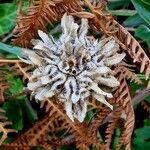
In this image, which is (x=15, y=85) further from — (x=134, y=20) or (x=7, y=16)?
(x=134, y=20)

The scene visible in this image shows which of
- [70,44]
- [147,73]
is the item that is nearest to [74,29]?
[70,44]

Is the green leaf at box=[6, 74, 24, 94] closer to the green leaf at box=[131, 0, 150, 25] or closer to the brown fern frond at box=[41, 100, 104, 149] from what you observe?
the brown fern frond at box=[41, 100, 104, 149]

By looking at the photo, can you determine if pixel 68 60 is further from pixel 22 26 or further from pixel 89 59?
pixel 22 26

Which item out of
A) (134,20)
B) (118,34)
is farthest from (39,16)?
(134,20)

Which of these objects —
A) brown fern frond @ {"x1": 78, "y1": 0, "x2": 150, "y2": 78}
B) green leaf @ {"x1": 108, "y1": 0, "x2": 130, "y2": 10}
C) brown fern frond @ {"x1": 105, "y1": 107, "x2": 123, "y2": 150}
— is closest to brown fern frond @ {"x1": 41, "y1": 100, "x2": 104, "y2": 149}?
brown fern frond @ {"x1": 105, "y1": 107, "x2": 123, "y2": 150}

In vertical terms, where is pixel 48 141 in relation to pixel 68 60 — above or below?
below

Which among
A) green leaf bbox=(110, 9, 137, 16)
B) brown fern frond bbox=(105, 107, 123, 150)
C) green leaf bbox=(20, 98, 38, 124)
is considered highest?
green leaf bbox=(110, 9, 137, 16)

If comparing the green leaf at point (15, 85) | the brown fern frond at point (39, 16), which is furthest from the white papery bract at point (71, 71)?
the green leaf at point (15, 85)
